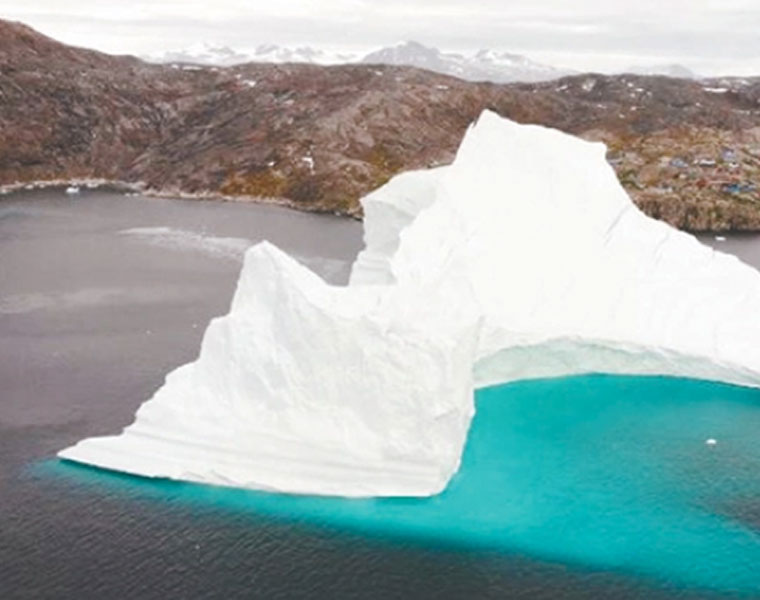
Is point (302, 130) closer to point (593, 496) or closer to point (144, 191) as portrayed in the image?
point (144, 191)

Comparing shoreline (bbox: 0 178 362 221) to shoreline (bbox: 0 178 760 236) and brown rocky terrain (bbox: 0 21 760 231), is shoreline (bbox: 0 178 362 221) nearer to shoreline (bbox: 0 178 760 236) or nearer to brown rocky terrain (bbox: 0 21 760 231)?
shoreline (bbox: 0 178 760 236)

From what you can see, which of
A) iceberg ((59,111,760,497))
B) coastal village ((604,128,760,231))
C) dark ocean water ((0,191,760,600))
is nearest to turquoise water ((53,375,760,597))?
dark ocean water ((0,191,760,600))

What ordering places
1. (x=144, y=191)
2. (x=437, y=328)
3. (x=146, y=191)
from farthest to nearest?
(x=144, y=191)
(x=146, y=191)
(x=437, y=328)

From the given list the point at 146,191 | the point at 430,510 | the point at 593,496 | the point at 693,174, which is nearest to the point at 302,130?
the point at 146,191

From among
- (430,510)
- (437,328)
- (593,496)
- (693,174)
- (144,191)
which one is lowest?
(430,510)

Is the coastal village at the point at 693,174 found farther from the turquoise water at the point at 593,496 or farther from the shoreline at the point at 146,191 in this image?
the turquoise water at the point at 593,496

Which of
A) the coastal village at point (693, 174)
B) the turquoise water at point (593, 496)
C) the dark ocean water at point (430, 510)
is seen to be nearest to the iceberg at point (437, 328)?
the turquoise water at point (593, 496)

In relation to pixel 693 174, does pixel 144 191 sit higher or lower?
lower
